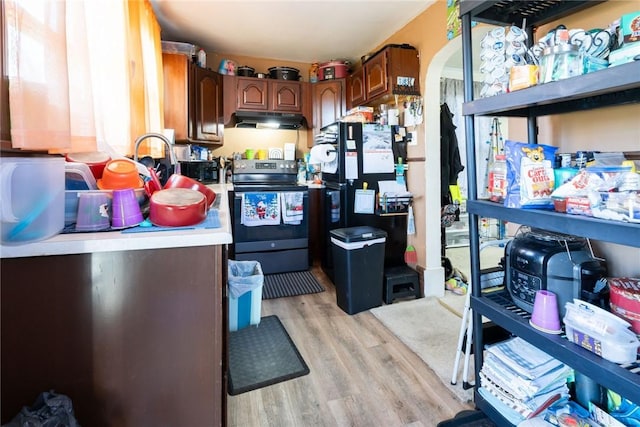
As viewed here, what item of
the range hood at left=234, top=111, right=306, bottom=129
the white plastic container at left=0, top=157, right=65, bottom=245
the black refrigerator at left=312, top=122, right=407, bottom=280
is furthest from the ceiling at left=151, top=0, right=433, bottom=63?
the white plastic container at left=0, top=157, right=65, bottom=245

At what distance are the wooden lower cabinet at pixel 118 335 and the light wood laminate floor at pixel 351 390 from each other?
1.94ft

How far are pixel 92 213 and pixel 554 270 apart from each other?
1.56 metres

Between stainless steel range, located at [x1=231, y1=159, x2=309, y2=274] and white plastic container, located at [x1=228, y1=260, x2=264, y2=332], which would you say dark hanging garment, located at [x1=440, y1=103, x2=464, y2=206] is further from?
white plastic container, located at [x1=228, y1=260, x2=264, y2=332]

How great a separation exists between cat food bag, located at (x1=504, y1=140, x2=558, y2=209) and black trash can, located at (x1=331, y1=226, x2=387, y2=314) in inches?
53.7

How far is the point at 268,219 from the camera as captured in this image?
3289mm

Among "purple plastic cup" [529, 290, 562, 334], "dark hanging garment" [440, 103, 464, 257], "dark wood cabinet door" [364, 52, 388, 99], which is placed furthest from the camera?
"dark hanging garment" [440, 103, 464, 257]

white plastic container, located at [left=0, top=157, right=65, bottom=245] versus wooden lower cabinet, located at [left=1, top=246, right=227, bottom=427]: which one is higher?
white plastic container, located at [left=0, top=157, right=65, bottom=245]

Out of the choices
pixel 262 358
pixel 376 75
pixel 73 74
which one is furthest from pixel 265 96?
pixel 262 358

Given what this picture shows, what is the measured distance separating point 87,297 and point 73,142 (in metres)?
0.57

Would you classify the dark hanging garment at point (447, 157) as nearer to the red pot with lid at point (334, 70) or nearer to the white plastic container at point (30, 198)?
the red pot with lid at point (334, 70)

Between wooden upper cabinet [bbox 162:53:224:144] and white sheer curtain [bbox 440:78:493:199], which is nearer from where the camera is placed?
wooden upper cabinet [bbox 162:53:224:144]

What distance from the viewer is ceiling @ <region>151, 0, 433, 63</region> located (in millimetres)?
2695

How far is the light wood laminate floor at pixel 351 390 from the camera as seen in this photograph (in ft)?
4.78

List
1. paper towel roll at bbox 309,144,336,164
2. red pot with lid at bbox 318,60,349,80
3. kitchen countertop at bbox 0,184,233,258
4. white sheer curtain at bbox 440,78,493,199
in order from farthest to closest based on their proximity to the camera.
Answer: white sheer curtain at bbox 440,78,493,199 < red pot with lid at bbox 318,60,349,80 < paper towel roll at bbox 309,144,336,164 < kitchen countertop at bbox 0,184,233,258
